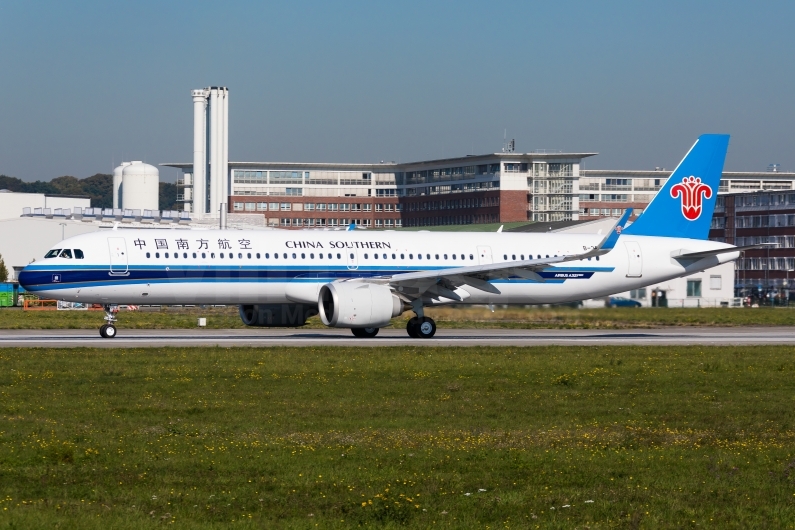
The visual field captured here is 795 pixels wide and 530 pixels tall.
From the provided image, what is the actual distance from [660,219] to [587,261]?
456 cm

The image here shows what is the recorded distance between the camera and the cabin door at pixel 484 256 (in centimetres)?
4300

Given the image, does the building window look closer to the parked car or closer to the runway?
the parked car

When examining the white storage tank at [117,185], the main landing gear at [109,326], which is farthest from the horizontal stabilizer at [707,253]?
the white storage tank at [117,185]

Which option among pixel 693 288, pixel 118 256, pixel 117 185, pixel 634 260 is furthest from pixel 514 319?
pixel 117 185

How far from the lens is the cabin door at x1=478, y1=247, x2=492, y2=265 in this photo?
1693 inches

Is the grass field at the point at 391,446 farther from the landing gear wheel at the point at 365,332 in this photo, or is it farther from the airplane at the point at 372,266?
the landing gear wheel at the point at 365,332

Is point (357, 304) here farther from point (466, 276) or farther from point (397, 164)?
point (397, 164)

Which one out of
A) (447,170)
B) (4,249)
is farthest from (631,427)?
(447,170)

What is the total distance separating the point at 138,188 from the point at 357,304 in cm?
11975

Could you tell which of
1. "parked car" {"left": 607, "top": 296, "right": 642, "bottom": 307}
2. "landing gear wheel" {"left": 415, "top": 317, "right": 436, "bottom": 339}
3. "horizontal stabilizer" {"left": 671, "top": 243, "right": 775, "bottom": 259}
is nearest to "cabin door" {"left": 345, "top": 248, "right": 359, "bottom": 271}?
"landing gear wheel" {"left": 415, "top": 317, "right": 436, "bottom": 339}

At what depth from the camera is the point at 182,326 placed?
51.6 m

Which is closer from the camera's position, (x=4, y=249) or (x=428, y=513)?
(x=428, y=513)

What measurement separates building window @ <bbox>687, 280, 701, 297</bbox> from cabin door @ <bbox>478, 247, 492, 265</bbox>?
132ft

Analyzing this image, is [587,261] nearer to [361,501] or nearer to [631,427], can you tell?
[631,427]
